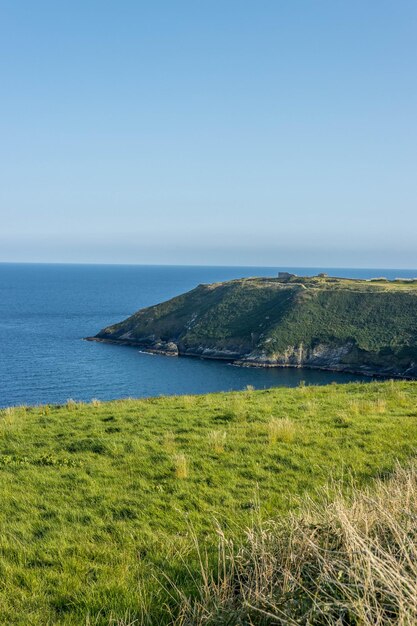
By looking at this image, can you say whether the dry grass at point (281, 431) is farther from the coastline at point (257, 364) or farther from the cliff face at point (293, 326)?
the cliff face at point (293, 326)

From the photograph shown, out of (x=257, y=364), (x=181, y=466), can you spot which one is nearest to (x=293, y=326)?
(x=257, y=364)

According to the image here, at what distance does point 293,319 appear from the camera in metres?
109

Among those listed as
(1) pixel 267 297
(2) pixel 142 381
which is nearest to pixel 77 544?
(2) pixel 142 381

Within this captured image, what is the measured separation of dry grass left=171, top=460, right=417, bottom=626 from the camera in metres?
5.13

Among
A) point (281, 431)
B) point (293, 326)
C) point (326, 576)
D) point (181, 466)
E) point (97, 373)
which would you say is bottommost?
point (97, 373)

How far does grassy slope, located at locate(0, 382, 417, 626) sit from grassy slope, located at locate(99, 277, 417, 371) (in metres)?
79.4

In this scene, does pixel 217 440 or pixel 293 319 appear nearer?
pixel 217 440

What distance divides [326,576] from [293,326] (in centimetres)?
10298

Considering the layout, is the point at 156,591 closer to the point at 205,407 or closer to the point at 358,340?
the point at 205,407

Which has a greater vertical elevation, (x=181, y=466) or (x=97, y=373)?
(x=181, y=466)

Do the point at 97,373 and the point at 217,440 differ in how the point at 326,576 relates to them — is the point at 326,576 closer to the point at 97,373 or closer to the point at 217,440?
the point at 217,440

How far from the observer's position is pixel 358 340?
98.6 metres

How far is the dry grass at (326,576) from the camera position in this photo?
16.8ft

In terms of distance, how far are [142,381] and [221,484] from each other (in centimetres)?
7232
